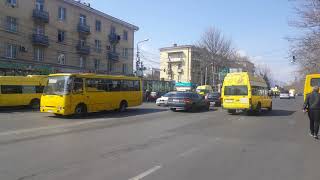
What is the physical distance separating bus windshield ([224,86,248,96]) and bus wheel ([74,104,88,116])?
947cm

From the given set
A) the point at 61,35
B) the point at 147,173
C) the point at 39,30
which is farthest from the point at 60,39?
the point at 147,173

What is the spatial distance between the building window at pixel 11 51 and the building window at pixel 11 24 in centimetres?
165

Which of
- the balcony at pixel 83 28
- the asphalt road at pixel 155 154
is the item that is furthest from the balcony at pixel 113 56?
the asphalt road at pixel 155 154

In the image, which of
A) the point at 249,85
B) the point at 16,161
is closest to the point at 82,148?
the point at 16,161

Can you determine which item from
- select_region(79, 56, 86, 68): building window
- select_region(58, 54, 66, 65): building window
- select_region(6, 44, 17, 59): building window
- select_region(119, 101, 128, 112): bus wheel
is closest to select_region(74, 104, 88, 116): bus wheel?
select_region(119, 101, 128, 112): bus wheel

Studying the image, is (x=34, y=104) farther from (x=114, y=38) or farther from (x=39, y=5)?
(x=114, y=38)

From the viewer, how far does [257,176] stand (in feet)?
26.1

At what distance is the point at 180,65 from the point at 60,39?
6505 centimetres

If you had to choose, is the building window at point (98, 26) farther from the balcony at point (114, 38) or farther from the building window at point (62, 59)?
the building window at point (62, 59)

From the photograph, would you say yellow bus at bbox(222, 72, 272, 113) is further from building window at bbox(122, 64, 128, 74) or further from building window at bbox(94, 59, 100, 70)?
building window at bbox(122, 64, 128, 74)

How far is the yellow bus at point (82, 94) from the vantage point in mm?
21625

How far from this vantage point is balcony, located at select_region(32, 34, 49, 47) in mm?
42269

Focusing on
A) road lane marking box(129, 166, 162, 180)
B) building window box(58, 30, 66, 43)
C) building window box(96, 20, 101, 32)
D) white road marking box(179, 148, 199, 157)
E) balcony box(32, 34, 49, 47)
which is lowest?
white road marking box(179, 148, 199, 157)

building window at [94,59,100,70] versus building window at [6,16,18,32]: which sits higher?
building window at [6,16,18,32]
